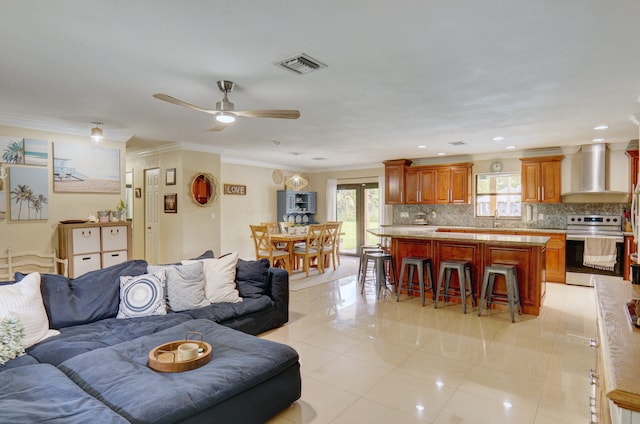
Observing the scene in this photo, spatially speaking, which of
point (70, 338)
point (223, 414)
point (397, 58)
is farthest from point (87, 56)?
point (223, 414)

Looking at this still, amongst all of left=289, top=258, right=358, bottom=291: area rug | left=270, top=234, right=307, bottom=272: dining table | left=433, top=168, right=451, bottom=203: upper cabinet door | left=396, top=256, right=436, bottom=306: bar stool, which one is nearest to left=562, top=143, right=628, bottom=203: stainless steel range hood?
left=433, top=168, right=451, bottom=203: upper cabinet door

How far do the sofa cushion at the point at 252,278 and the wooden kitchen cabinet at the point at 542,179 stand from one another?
5392mm

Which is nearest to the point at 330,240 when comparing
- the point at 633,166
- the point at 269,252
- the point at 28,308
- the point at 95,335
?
the point at 269,252

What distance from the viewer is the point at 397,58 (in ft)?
8.72

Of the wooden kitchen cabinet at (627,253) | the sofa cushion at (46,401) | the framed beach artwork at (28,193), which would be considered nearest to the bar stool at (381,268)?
the wooden kitchen cabinet at (627,253)

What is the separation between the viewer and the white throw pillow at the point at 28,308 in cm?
240

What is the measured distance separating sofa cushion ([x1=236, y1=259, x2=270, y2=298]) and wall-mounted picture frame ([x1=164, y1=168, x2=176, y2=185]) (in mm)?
3312

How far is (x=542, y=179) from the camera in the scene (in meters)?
6.55

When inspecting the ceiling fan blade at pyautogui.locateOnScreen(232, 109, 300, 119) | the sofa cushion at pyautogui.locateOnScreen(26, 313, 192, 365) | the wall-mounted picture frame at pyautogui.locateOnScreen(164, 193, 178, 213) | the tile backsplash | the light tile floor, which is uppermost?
the ceiling fan blade at pyautogui.locateOnScreen(232, 109, 300, 119)

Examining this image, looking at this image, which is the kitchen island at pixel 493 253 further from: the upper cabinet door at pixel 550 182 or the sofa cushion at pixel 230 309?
the sofa cushion at pixel 230 309

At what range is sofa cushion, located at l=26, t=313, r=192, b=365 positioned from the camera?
91.3 inches

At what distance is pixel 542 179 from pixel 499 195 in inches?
35.8

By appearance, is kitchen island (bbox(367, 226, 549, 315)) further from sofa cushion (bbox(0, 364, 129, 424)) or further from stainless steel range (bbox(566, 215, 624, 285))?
sofa cushion (bbox(0, 364, 129, 424))

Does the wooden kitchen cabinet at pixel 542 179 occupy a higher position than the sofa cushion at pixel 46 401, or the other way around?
the wooden kitchen cabinet at pixel 542 179
